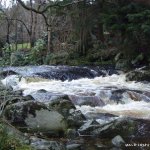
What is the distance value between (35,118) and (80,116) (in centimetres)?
130

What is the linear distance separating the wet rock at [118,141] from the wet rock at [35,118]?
1116mm

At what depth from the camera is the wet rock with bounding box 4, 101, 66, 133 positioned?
7.67 m

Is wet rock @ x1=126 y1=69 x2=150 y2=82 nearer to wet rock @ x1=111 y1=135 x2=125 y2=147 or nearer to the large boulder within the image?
the large boulder

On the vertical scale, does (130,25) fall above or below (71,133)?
above

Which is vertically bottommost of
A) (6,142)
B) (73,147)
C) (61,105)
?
(73,147)

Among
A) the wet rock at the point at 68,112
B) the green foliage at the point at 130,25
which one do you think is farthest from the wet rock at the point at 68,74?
the wet rock at the point at 68,112

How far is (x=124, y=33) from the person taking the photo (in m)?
19.0

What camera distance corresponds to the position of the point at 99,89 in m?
13.2

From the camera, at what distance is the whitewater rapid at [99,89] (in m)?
10.2

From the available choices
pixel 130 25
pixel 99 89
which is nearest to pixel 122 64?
pixel 130 25

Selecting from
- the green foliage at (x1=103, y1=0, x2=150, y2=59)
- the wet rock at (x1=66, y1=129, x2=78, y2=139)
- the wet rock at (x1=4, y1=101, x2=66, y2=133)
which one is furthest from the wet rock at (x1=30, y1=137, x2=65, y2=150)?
the green foliage at (x1=103, y1=0, x2=150, y2=59)

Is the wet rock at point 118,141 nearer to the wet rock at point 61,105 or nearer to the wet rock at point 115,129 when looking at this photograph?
the wet rock at point 115,129

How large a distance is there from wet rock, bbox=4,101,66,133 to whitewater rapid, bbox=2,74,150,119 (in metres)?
0.61

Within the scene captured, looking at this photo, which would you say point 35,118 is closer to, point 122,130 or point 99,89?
point 122,130
